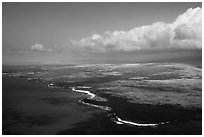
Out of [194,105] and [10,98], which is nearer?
[194,105]

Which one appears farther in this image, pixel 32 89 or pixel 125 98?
pixel 32 89

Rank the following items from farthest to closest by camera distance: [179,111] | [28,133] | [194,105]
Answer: [194,105] < [179,111] < [28,133]

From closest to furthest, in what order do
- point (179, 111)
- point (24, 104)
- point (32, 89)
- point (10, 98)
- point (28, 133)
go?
point (28, 133)
point (179, 111)
point (24, 104)
point (10, 98)
point (32, 89)

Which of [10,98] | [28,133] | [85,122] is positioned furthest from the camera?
[10,98]

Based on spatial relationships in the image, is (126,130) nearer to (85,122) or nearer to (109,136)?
(109,136)

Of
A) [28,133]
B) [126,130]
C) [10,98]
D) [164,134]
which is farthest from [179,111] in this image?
[10,98]

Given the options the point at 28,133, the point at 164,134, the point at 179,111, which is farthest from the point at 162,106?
the point at 28,133

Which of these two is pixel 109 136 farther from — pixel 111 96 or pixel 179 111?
pixel 111 96

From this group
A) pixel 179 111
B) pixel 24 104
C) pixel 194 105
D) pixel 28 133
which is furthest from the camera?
pixel 24 104
